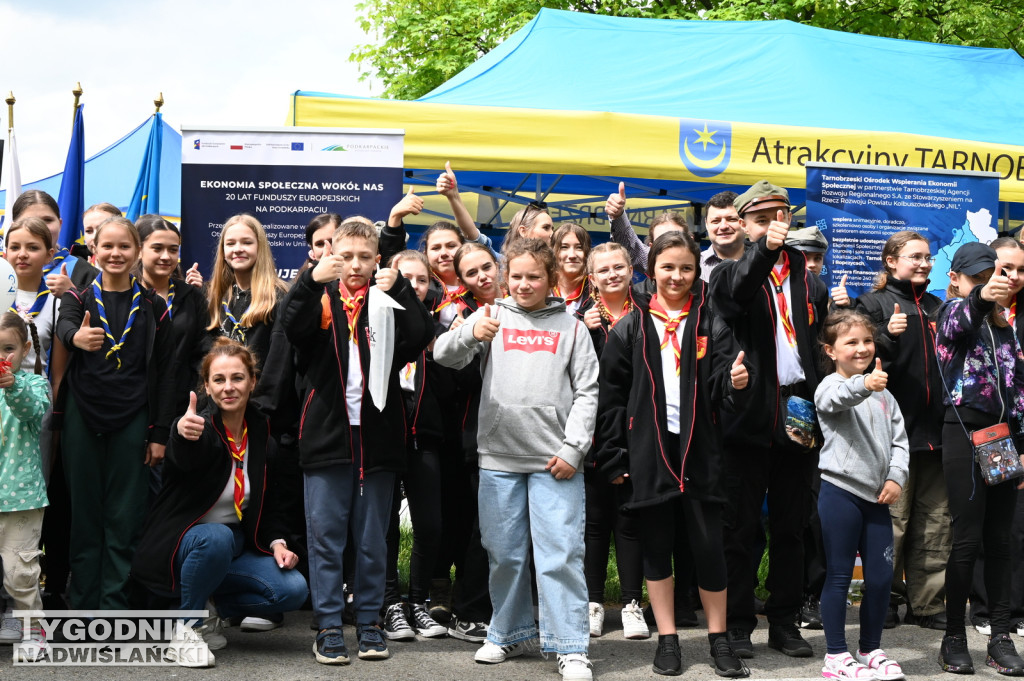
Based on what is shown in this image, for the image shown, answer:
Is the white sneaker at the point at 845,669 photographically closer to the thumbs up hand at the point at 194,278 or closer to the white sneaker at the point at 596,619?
the white sneaker at the point at 596,619

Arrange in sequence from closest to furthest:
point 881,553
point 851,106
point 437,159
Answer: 1. point 881,553
2. point 437,159
3. point 851,106

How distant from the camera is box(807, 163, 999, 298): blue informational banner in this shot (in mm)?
6418

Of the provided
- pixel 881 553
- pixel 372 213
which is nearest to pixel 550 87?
pixel 372 213

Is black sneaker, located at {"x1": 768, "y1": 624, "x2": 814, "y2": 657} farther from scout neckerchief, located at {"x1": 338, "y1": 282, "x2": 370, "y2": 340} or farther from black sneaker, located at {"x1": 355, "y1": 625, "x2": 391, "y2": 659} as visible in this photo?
scout neckerchief, located at {"x1": 338, "y1": 282, "x2": 370, "y2": 340}

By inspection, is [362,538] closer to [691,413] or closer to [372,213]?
[691,413]

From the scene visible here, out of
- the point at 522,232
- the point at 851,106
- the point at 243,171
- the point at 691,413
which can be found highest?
the point at 851,106

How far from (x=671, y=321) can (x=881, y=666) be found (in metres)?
1.79

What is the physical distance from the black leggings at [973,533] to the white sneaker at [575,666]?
1.75 m

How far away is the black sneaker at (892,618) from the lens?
5.70 m

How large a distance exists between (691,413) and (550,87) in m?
5.74

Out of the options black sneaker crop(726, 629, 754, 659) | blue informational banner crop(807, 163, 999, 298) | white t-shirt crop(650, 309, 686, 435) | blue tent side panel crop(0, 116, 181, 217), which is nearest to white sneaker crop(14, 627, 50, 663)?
white t-shirt crop(650, 309, 686, 435)

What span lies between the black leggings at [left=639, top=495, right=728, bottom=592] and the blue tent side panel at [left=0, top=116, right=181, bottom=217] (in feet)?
39.7

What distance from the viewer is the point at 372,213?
613 centimetres

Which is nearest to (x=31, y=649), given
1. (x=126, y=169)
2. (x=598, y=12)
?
(x=126, y=169)
